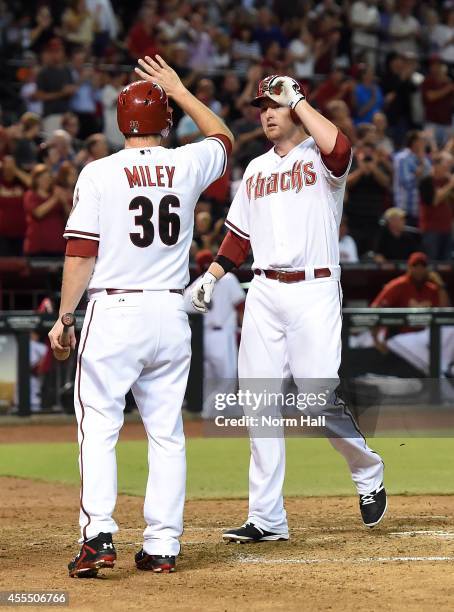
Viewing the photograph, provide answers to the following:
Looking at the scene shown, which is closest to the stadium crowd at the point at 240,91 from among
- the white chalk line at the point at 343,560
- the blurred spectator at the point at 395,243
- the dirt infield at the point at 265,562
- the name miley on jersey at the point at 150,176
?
the blurred spectator at the point at 395,243

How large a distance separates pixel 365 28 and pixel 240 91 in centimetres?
348

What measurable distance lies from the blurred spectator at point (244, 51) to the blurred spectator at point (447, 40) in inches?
145

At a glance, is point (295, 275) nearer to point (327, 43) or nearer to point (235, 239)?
point (235, 239)

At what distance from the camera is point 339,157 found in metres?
6.31

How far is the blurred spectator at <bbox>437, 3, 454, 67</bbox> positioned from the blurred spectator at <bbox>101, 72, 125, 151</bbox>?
685 cm

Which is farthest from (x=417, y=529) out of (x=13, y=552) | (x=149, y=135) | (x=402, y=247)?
(x=402, y=247)

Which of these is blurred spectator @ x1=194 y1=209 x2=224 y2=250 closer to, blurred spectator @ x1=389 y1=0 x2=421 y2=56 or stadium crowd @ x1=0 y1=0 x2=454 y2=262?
stadium crowd @ x1=0 y1=0 x2=454 y2=262

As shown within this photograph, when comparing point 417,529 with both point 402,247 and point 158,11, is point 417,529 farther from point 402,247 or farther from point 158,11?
point 158,11

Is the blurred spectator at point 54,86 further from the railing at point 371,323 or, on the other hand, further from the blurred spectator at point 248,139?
the railing at point 371,323

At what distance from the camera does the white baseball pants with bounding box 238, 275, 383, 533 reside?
6.43m

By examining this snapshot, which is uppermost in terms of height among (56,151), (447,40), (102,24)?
(447,40)

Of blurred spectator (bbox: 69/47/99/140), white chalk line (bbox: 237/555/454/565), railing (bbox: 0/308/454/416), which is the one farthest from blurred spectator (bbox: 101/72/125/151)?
white chalk line (bbox: 237/555/454/565)

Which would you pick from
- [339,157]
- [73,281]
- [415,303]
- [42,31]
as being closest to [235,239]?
[339,157]

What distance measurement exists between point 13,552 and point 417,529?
2185 millimetres
